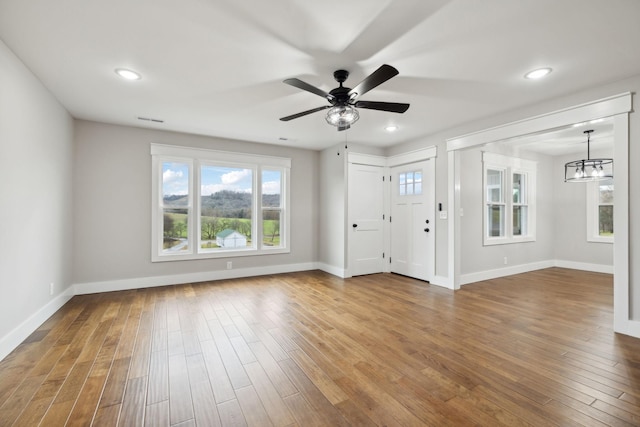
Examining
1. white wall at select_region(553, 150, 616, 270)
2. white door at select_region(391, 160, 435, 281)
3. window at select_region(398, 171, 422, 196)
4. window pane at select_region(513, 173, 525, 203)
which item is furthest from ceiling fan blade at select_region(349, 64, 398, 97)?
white wall at select_region(553, 150, 616, 270)

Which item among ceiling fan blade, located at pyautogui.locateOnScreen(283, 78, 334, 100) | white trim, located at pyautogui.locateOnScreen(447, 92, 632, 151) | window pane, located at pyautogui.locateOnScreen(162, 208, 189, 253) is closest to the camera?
ceiling fan blade, located at pyautogui.locateOnScreen(283, 78, 334, 100)

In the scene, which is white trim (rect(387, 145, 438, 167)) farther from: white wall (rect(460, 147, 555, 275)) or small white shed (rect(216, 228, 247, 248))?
small white shed (rect(216, 228, 247, 248))

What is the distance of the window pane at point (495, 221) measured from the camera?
552 cm

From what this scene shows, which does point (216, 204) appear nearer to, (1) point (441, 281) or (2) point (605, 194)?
(1) point (441, 281)

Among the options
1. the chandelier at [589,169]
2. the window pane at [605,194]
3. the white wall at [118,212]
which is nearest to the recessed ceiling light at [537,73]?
the chandelier at [589,169]

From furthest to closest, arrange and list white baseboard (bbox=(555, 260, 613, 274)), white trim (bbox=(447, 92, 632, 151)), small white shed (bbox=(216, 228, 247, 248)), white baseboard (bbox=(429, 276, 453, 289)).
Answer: white baseboard (bbox=(555, 260, 613, 274)) < small white shed (bbox=(216, 228, 247, 248)) < white baseboard (bbox=(429, 276, 453, 289)) < white trim (bbox=(447, 92, 632, 151))

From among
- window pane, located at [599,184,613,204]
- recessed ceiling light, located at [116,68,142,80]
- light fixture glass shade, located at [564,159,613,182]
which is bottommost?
window pane, located at [599,184,613,204]

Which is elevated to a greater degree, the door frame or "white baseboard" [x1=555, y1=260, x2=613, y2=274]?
the door frame

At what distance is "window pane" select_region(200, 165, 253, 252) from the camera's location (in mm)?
5188

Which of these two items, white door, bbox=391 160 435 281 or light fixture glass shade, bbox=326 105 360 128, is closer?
light fixture glass shade, bbox=326 105 360 128

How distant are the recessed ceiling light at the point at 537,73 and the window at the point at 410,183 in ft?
8.38

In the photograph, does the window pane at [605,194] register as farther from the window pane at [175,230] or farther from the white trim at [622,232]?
the window pane at [175,230]

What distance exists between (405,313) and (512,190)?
4.13m

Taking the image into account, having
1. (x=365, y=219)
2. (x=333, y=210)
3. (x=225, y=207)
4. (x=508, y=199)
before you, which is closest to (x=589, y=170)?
(x=508, y=199)
